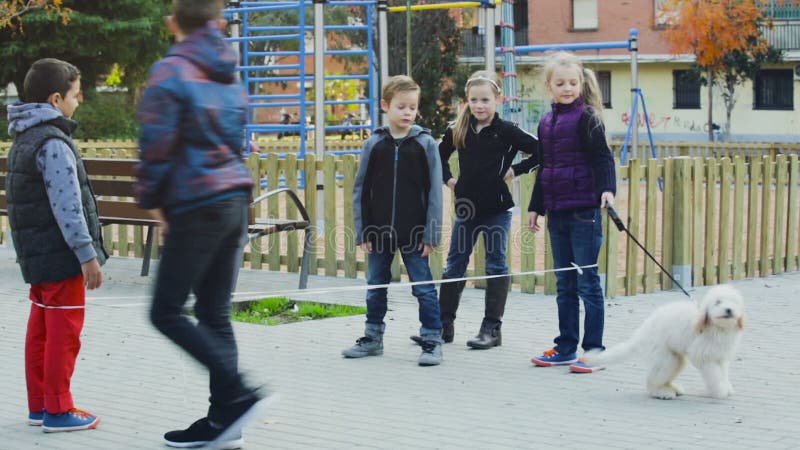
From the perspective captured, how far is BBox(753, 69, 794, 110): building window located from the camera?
45219 mm

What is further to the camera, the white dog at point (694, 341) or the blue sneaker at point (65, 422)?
the white dog at point (694, 341)

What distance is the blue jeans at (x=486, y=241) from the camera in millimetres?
7742

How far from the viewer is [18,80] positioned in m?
32.3

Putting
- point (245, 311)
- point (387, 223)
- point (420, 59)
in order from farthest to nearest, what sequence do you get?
point (420, 59) < point (245, 311) < point (387, 223)

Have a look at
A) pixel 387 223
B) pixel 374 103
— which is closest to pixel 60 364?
pixel 387 223

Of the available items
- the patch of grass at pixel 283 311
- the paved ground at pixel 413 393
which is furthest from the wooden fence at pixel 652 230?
the patch of grass at pixel 283 311

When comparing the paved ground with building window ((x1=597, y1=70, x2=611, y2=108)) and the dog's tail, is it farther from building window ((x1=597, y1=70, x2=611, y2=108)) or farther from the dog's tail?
building window ((x1=597, y1=70, x2=611, y2=108))

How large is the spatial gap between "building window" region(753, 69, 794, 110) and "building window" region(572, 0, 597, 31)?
750 cm

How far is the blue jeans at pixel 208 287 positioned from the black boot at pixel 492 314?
297 centimetres

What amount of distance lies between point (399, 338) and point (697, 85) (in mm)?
40680

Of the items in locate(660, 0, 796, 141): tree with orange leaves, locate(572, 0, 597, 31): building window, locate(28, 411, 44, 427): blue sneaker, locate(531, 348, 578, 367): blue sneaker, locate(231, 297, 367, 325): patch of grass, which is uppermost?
locate(572, 0, 597, 31): building window

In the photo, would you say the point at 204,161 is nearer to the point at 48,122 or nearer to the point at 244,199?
the point at 244,199

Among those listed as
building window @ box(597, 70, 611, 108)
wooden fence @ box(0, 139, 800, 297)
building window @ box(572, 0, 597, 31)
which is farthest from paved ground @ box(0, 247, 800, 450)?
building window @ box(572, 0, 597, 31)

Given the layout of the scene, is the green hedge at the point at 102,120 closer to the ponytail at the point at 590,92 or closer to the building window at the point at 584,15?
the building window at the point at 584,15
